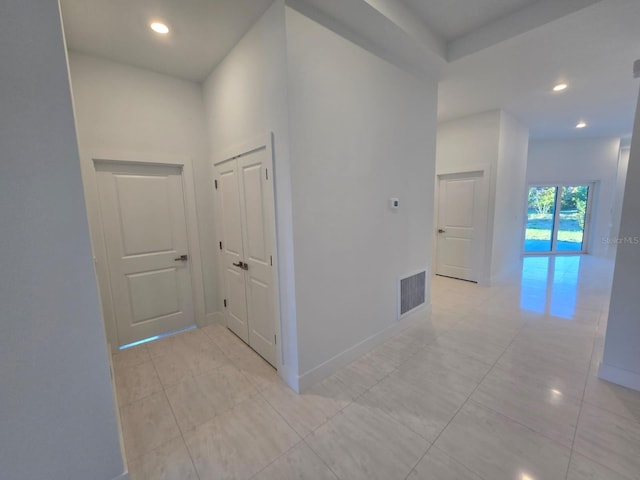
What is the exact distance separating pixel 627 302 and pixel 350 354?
222 centimetres

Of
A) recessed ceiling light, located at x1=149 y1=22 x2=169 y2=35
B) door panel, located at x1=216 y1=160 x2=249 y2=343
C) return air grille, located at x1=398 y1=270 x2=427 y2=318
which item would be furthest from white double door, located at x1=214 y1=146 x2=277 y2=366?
return air grille, located at x1=398 y1=270 x2=427 y2=318

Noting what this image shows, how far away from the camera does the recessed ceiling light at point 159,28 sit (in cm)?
206

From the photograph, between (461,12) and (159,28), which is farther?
(461,12)

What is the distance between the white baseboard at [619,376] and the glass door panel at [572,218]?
6374 mm

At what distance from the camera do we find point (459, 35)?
2.58 meters

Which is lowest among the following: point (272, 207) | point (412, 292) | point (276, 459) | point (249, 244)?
point (276, 459)

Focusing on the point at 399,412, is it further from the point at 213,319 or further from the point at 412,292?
the point at 213,319

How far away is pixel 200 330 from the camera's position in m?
3.16

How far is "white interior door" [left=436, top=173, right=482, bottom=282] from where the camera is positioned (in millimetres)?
4613

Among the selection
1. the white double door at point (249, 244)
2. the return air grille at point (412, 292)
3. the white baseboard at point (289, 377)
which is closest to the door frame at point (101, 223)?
the white double door at point (249, 244)

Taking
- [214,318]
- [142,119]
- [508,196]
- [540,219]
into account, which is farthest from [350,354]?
[540,219]

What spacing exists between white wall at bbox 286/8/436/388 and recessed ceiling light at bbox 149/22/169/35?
1.11 metres

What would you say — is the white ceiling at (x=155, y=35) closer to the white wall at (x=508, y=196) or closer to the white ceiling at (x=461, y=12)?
the white ceiling at (x=461, y=12)

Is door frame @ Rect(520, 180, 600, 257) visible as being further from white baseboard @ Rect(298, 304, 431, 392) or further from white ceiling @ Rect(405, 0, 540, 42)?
white ceiling @ Rect(405, 0, 540, 42)
